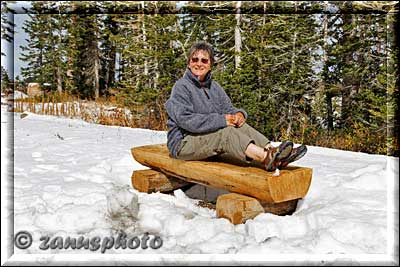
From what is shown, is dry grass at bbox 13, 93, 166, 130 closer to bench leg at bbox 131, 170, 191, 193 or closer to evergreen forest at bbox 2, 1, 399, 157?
evergreen forest at bbox 2, 1, 399, 157

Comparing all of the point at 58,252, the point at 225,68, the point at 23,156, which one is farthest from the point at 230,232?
the point at 225,68

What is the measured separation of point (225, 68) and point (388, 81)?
2.72 m

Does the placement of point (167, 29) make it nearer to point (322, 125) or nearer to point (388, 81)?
point (322, 125)

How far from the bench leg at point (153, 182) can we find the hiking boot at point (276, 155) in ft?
3.90

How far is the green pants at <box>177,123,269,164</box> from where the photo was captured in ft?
10.0

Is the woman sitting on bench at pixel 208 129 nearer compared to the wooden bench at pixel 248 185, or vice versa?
the wooden bench at pixel 248 185

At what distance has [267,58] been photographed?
7152mm

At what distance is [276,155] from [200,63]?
1113mm

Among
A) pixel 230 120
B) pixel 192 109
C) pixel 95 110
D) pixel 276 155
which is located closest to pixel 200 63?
pixel 192 109

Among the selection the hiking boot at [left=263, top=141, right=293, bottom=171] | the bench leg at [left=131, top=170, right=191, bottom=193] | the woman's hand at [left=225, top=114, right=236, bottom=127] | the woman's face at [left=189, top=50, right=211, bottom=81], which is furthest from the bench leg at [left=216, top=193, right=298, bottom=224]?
the woman's face at [left=189, top=50, right=211, bottom=81]

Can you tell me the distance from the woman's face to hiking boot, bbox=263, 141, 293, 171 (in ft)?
3.23

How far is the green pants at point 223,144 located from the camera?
306 centimetres

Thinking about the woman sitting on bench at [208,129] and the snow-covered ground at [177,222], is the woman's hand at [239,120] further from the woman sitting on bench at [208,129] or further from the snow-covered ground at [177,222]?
the snow-covered ground at [177,222]

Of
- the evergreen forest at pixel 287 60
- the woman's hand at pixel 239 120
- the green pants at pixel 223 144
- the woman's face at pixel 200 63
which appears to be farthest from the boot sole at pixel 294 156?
the evergreen forest at pixel 287 60
